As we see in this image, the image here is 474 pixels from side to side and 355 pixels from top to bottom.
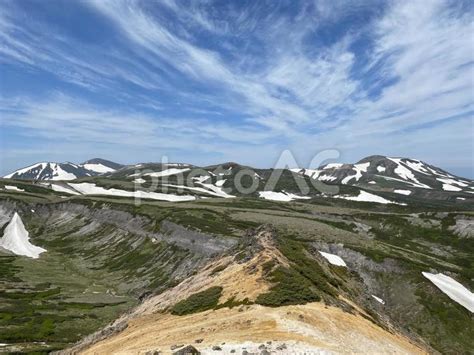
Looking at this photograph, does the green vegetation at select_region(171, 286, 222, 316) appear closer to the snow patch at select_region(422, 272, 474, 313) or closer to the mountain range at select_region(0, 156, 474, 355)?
the mountain range at select_region(0, 156, 474, 355)

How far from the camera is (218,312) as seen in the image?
38312mm

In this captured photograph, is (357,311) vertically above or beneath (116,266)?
above

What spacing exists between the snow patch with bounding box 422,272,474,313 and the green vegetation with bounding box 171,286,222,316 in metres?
65.3

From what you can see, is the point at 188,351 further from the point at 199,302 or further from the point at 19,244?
the point at 19,244

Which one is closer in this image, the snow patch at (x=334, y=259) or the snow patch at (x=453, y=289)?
the snow patch at (x=453, y=289)

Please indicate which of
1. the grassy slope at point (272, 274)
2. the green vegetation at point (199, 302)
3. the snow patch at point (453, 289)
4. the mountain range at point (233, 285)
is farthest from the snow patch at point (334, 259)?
the green vegetation at point (199, 302)

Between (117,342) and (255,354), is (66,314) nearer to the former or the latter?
(117,342)

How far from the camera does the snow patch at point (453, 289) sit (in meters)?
90.2

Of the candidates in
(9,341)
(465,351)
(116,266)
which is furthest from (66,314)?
→ (465,351)

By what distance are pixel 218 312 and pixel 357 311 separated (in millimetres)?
13486

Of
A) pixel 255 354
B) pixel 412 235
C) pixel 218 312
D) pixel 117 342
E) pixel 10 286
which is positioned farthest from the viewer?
pixel 412 235

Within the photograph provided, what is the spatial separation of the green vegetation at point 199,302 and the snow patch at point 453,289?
65.3 meters

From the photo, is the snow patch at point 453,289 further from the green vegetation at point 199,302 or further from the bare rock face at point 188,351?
the bare rock face at point 188,351

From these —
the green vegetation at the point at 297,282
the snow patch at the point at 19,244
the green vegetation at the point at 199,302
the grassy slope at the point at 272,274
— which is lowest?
the snow patch at the point at 19,244
